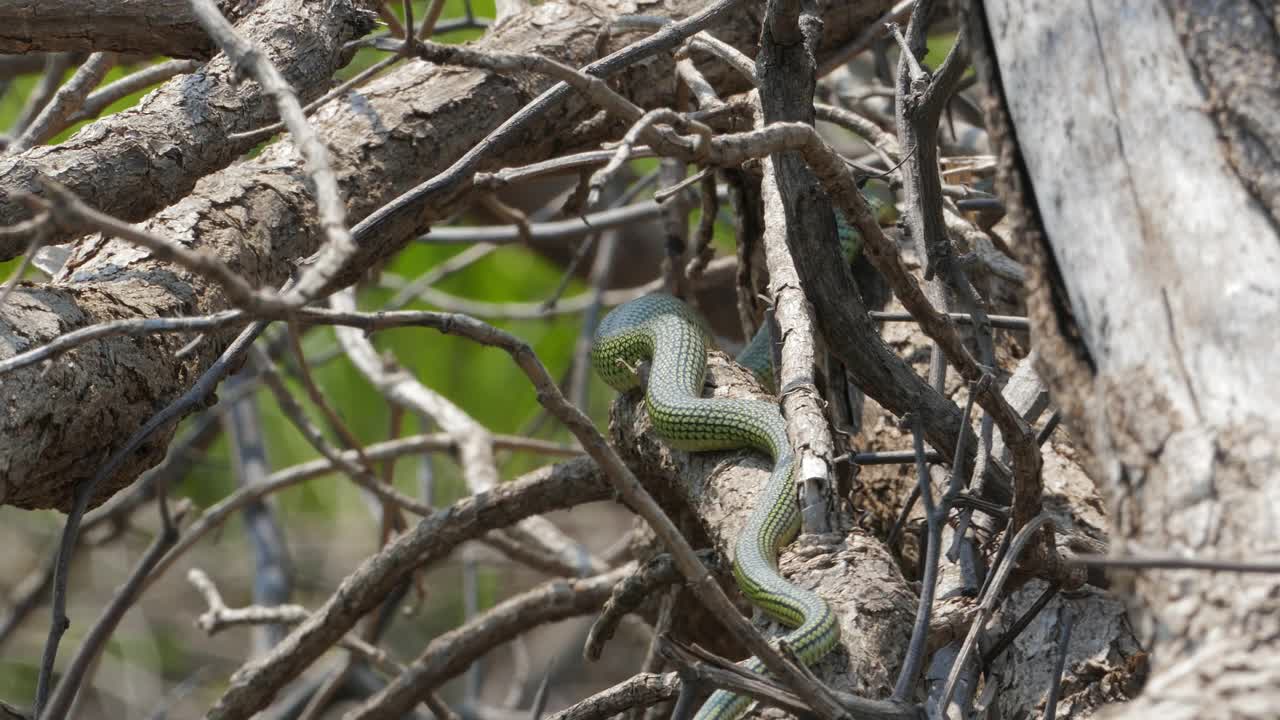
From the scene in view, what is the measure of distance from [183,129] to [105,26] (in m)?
0.78

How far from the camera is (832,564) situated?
8.68 ft

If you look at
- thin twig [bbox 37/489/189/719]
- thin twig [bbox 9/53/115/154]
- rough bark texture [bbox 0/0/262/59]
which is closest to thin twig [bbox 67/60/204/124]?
thin twig [bbox 9/53/115/154]

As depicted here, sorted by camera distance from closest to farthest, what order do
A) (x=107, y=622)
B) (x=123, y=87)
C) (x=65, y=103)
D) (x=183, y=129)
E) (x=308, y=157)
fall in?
(x=308, y=157), (x=183, y=129), (x=107, y=622), (x=65, y=103), (x=123, y=87)

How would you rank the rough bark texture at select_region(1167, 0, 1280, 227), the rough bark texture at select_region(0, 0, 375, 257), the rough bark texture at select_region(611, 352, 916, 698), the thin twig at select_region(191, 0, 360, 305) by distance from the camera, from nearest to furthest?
the thin twig at select_region(191, 0, 360, 305), the rough bark texture at select_region(1167, 0, 1280, 227), the rough bark texture at select_region(611, 352, 916, 698), the rough bark texture at select_region(0, 0, 375, 257)

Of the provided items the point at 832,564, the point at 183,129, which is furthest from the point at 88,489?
the point at 832,564

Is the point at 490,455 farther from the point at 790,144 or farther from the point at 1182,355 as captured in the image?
the point at 1182,355

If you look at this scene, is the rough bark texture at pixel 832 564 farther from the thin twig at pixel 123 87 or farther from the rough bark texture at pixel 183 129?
the thin twig at pixel 123 87

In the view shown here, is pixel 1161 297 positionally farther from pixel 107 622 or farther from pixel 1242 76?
pixel 107 622

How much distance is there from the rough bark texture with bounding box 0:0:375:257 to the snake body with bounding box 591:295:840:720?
1411 mm

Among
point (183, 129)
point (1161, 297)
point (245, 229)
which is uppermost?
point (183, 129)

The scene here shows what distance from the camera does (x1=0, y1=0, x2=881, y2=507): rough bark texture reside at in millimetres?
2490

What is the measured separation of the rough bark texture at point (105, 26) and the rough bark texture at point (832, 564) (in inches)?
72.7

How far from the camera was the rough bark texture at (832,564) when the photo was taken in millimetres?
2365

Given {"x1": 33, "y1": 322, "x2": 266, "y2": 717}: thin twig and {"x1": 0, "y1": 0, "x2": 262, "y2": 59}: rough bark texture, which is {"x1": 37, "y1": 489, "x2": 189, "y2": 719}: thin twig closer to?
{"x1": 33, "y1": 322, "x2": 266, "y2": 717}: thin twig
